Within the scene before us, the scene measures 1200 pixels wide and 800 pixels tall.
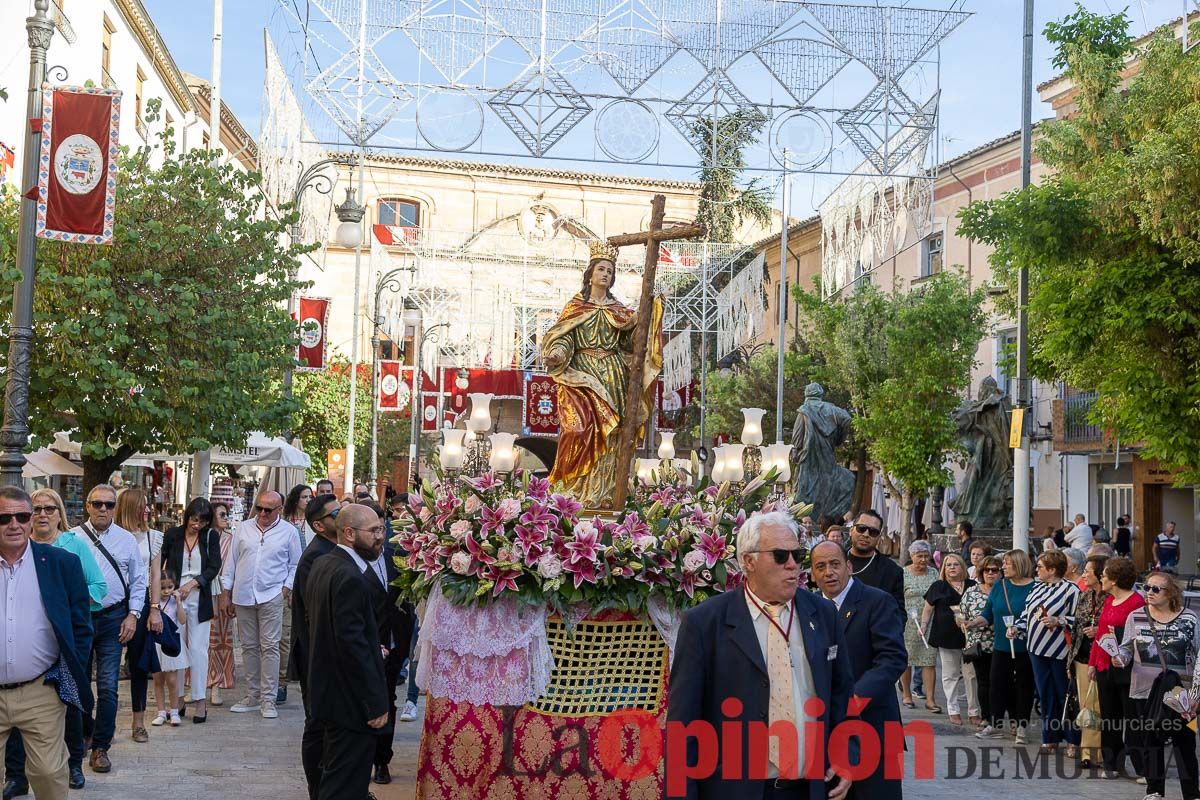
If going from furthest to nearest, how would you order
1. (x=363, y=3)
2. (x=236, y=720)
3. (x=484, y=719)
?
(x=363, y=3) → (x=236, y=720) → (x=484, y=719)

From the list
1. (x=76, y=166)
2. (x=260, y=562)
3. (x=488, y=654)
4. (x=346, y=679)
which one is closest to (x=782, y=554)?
(x=346, y=679)

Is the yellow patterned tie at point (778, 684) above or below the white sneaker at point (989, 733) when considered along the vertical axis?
above

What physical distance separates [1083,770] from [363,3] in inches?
526

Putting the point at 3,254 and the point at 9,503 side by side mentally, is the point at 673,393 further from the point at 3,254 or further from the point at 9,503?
the point at 9,503

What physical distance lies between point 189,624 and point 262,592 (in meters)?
0.74

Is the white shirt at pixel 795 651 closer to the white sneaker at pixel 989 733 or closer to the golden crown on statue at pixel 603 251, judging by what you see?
the golden crown on statue at pixel 603 251

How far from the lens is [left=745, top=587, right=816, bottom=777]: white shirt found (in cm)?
498

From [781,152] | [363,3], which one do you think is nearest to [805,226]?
[781,152]

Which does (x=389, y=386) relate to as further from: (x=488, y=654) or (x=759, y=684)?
(x=759, y=684)

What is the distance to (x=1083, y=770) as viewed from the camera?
10125mm

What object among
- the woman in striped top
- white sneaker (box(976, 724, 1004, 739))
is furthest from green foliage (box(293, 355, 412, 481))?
the woman in striped top

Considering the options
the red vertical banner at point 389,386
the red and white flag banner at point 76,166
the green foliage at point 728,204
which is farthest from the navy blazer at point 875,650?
the red vertical banner at point 389,386

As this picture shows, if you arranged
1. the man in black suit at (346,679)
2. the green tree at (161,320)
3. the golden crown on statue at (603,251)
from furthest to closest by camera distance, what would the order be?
the green tree at (161,320)
the golden crown on statue at (603,251)
the man in black suit at (346,679)

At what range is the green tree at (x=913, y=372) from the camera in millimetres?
30453
